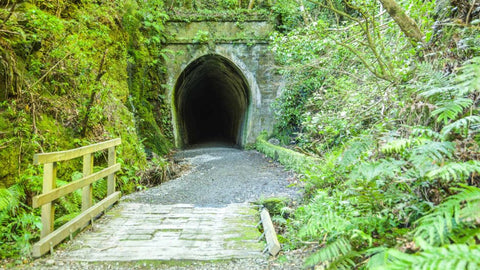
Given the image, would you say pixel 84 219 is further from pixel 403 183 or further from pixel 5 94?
pixel 403 183

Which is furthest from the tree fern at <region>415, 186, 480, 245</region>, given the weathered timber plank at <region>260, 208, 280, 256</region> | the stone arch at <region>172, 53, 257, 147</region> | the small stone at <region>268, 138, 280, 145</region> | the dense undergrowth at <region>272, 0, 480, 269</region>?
Answer: the stone arch at <region>172, 53, 257, 147</region>

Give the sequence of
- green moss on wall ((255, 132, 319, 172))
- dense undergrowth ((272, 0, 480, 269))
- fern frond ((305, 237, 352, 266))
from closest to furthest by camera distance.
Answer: dense undergrowth ((272, 0, 480, 269)) → fern frond ((305, 237, 352, 266)) → green moss on wall ((255, 132, 319, 172))

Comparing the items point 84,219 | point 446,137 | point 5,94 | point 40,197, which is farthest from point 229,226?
point 5,94

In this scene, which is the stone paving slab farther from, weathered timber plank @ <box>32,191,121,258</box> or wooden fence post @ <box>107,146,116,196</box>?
wooden fence post @ <box>107,146,116,196</box>

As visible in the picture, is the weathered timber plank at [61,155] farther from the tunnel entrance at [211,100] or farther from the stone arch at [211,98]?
the tunnel entrance at [211,100]

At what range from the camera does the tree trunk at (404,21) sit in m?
3.16

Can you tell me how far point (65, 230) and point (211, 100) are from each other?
23459mm

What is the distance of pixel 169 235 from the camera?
3.78 metres

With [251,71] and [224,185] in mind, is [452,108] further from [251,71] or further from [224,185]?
[251,71]

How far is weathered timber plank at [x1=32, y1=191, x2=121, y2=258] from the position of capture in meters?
3.10

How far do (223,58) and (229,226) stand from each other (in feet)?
36.2

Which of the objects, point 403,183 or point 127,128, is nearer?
point 403,183

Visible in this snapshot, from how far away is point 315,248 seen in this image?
3.07 metres

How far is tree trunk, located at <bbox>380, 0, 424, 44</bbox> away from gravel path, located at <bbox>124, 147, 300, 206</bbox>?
3.15 meters
